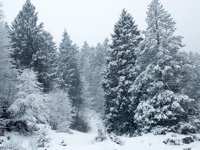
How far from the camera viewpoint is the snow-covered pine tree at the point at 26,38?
88.6 feet

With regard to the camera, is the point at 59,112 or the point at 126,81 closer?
the point at 126,81

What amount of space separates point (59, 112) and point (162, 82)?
58.2ft

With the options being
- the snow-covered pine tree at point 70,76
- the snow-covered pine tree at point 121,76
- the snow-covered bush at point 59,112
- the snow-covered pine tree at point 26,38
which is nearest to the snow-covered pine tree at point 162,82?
the snow-covered pine tree at point 121,76

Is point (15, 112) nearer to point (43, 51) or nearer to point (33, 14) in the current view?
point (43, 51)

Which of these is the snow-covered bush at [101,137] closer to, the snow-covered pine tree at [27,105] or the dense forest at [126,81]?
the dense forest at [126,81]

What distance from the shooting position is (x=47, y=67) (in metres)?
29.2

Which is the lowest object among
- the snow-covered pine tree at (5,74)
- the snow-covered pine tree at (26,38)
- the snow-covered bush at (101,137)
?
the snow-covered bush at (101,137)

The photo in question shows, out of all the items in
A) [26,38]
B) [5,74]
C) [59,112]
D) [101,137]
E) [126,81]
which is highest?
[26,38]

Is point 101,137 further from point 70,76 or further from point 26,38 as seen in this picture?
point 70,76

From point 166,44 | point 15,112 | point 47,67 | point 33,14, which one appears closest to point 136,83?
point 166,44

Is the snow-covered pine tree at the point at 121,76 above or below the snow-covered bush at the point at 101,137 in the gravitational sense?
above

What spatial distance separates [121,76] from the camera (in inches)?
946

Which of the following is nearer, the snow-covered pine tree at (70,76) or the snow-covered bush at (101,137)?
the snow-covered bush at (101,137)

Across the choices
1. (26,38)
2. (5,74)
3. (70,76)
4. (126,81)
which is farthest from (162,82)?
(70,76)
